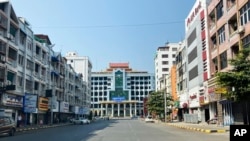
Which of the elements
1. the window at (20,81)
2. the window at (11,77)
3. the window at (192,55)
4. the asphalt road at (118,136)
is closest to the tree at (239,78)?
the asphalt road at (118,136)

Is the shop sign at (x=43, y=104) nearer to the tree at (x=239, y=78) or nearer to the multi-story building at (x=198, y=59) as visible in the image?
the multi-story building at (x=198, y=59)

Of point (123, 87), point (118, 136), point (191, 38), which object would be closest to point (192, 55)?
point (191, 38)

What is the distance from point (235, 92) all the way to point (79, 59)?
10319 centimetres

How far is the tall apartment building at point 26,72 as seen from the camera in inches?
1507

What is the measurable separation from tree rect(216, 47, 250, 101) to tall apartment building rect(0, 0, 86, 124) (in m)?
26.3

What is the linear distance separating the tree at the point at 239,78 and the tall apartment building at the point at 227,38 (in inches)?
384

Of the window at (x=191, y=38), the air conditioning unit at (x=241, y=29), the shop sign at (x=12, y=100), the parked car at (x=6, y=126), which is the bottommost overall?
the parked car at (x=6, y=126)

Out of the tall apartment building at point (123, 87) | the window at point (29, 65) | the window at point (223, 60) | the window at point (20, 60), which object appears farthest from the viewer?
the tall apartment building at point (123, 87)

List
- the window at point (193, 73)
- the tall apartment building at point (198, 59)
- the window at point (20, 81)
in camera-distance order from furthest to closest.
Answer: the window at point (193, 73) < the tall apartment building at point (198, 59) < the window at point (20, 81)

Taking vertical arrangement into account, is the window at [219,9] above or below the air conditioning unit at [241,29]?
above

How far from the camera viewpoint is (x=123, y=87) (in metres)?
164

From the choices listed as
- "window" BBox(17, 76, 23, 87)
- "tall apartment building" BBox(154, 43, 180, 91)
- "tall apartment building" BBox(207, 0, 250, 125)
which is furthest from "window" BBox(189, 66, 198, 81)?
"tall apartment building" BBox(154, 43, 180, 91)

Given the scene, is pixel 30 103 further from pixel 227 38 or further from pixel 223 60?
pixel 227 38

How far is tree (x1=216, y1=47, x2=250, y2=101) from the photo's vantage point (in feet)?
65.8
